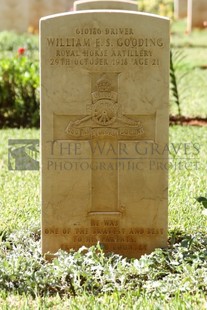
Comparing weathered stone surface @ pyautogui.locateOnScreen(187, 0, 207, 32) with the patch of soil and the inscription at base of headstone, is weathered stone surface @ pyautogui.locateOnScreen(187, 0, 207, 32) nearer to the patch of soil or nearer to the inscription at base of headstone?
the patch of soil

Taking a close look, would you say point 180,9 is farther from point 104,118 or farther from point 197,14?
point 104,118

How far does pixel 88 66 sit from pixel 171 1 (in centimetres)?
2480

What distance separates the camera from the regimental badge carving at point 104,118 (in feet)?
14.5

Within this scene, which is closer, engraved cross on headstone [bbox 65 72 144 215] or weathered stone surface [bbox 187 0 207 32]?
engraved cross on headstone [bbox 65 72 144 215]

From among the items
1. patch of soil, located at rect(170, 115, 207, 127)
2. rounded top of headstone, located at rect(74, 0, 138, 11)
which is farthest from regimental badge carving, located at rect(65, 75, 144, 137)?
patch of soil, located at rect(170, 115, 207, 127)

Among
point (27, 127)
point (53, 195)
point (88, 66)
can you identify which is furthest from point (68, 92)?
point (27, 127)

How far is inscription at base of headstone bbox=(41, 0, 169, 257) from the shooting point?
438cm

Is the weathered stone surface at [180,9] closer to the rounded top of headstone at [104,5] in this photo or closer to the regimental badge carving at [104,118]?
the rounded top of headstone at [104,5]

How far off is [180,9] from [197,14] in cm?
346

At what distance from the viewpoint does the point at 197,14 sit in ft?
75.0

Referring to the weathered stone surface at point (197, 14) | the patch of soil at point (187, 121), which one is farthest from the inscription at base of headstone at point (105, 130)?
the weathered stone surface at point (197, 14)

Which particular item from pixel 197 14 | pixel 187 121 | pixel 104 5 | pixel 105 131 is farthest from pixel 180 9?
pixel 105 131

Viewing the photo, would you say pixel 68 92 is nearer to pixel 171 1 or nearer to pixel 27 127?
pixel 27 127

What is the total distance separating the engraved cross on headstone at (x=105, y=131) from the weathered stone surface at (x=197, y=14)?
1875 cm
